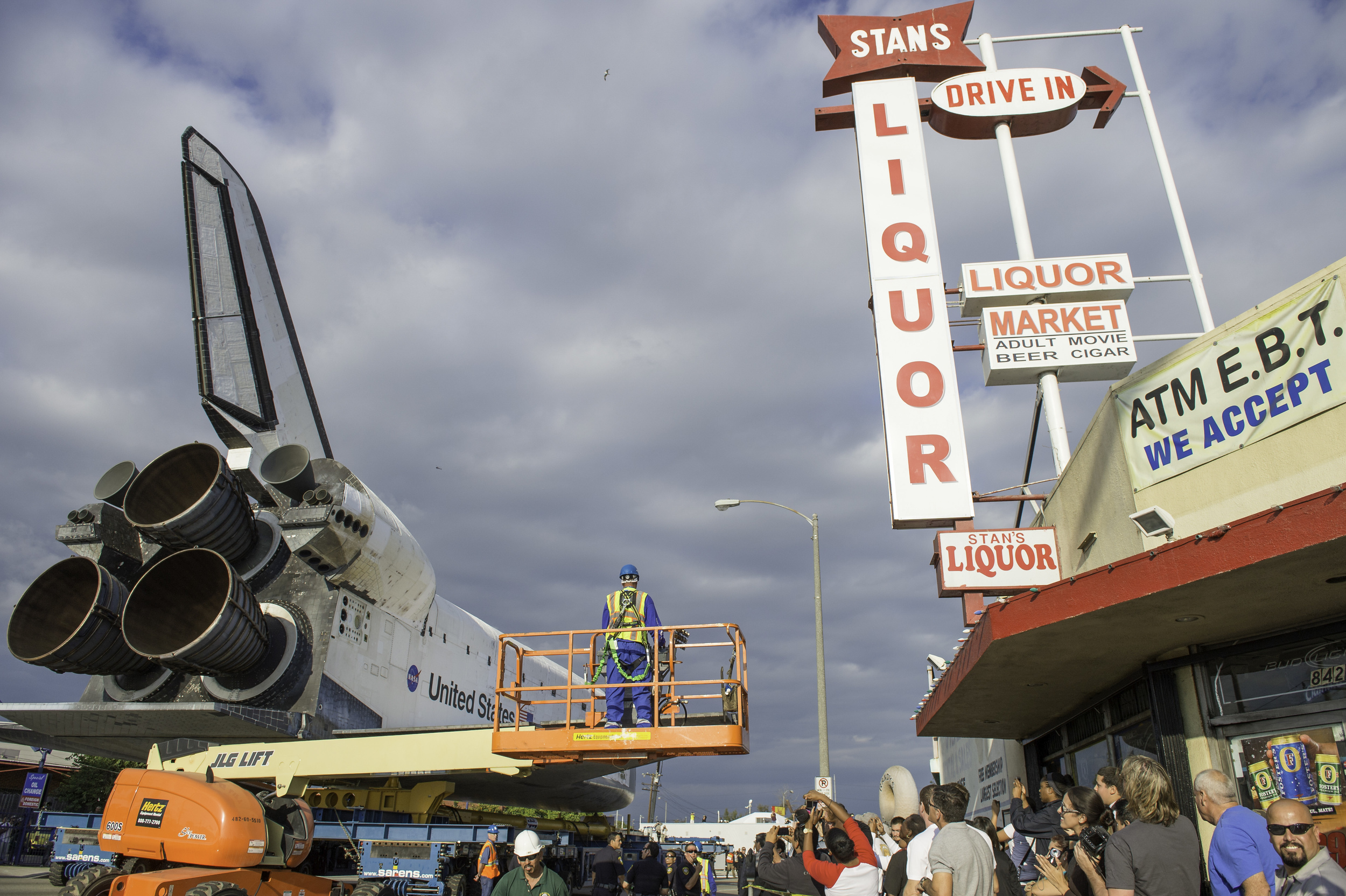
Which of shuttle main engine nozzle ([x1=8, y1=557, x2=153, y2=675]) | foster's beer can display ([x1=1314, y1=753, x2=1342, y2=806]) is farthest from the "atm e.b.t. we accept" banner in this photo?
shuttle main engine nozzle ([x1=8, y1=557, x2=153, y2=675])

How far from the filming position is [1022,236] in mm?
14539

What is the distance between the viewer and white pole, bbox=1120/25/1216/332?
1318cm

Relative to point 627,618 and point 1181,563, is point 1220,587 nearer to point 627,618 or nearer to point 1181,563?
point 1181,563

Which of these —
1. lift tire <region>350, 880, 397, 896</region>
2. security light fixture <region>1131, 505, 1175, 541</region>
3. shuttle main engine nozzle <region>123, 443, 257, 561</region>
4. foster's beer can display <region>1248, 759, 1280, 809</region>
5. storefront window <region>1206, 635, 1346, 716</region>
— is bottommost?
lift tire <region>350, 880, 397, 896</region>

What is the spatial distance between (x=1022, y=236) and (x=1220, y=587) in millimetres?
9583

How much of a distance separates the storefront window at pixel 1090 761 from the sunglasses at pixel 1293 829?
22.1 feet

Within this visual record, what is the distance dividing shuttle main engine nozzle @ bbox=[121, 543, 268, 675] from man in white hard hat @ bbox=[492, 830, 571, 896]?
30.8 ft

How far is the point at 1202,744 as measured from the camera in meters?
7.95

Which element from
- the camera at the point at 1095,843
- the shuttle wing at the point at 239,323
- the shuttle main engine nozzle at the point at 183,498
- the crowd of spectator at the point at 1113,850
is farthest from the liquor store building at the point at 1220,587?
the shuttle wing at the point at 239,323

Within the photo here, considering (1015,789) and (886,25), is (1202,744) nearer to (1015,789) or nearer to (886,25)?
(1015,789)

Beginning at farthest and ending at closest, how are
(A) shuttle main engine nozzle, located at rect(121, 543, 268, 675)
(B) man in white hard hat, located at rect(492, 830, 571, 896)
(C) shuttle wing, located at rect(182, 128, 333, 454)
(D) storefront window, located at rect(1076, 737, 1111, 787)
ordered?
(C) shuttle wing, located at rect(182, 128, 333, 454), (A) shuttle main engine nozzle, located at rect(121, 543, 268, 675), (D) storefront window, located at rect(1076, 737, 1111, 787), (B) man in white hard hat, located at rect(492, 830, 571, 896)

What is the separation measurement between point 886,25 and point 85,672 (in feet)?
63.1

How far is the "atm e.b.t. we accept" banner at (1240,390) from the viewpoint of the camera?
759cm

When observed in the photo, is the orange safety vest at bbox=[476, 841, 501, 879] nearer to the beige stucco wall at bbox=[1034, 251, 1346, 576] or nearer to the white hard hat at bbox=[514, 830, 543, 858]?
the white hard hat at bbox=[514, 830, 543, 858]
